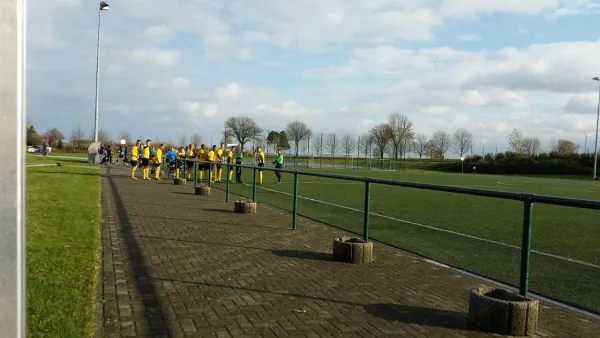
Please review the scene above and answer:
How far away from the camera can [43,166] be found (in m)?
29.6

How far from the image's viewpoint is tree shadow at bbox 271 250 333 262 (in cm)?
686

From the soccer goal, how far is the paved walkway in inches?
2488

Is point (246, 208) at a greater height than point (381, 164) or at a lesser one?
greater

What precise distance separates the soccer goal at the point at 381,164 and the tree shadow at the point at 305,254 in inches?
2508

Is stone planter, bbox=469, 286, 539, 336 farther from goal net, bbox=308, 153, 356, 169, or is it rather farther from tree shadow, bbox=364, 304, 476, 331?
goal net, bbox=308, 153, 356, 169

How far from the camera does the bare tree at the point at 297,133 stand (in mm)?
79713

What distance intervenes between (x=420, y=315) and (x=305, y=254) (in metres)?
2.77

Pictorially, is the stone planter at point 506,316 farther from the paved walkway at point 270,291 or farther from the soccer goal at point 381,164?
the soccer goal at point 381,164

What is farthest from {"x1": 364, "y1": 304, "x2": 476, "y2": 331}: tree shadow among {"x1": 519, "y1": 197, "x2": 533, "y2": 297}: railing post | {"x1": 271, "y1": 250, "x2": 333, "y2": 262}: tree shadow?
{"x1": 271, "y1": 250, "x2": 333, "y2": 262}: tree shadow

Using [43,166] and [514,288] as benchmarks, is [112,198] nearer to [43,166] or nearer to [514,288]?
[514,288]

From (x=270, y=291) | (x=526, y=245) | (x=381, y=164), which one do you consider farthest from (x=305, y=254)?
(x=381, y=164)

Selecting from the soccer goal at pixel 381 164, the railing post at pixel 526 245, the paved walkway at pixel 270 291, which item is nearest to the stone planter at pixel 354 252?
the paved walkway at pixel 270 291

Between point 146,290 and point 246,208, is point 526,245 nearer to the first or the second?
point 146,290

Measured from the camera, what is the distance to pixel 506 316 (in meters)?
4.08
